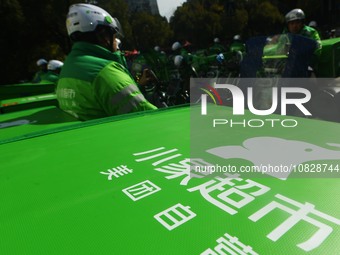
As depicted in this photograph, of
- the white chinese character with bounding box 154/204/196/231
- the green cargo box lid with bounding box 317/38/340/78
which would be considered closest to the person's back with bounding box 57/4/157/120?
the white chinese character with bounding box 154/204/196/231

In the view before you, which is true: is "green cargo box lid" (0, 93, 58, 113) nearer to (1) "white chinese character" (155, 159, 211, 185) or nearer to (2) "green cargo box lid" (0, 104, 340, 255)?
(2) "green cargo box lid" (0, 104, 340, 255)

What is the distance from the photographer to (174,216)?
83cm

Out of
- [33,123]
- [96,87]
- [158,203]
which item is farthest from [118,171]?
[33,123]

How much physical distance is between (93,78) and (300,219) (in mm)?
1884

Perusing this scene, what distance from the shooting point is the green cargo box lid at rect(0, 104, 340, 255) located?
74 centimetres

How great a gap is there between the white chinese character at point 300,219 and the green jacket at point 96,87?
161 cm

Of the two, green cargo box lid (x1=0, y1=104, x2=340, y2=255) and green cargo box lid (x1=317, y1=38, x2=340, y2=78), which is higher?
green cargo box lid (x1=317, y1=38, x2=340, y2=78)

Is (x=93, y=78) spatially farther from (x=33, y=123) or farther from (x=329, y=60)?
(x=329, y=60)

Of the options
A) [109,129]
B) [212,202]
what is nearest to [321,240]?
A: [212,202]

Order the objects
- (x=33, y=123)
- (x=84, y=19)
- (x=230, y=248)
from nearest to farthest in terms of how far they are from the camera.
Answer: (x=230, y=248) → (x=33, y=123) → (x=84, y=19)

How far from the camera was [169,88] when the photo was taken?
20.1ft

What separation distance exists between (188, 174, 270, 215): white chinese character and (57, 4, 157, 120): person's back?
1.41 metres

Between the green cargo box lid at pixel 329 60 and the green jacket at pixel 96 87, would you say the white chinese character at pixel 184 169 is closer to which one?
the green jacket at pixel 96 87

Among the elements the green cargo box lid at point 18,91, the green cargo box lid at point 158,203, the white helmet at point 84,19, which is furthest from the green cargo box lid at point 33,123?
the green cargo box lid at point 18,91
